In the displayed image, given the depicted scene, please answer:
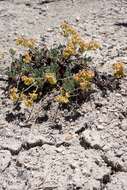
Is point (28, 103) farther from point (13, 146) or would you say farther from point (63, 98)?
point (13, 146)

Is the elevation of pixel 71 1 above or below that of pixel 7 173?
above

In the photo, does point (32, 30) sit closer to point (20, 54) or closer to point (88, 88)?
point (20, 54)

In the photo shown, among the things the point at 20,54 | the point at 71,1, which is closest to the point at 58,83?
the point at 20,54

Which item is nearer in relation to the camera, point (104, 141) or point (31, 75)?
point (104, 141)

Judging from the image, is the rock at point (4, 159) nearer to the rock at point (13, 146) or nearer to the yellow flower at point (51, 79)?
the rock at point (13, 146)

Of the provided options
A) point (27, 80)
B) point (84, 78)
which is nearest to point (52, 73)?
point (27, 80)

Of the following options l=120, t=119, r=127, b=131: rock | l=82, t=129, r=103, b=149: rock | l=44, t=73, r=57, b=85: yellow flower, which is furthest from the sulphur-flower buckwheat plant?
l=120, t=119, r=127, b=131: rock

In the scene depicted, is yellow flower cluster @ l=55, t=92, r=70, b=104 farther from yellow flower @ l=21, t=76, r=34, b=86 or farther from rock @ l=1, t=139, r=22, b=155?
rock @ l=1, t=139, r=22, b=155
